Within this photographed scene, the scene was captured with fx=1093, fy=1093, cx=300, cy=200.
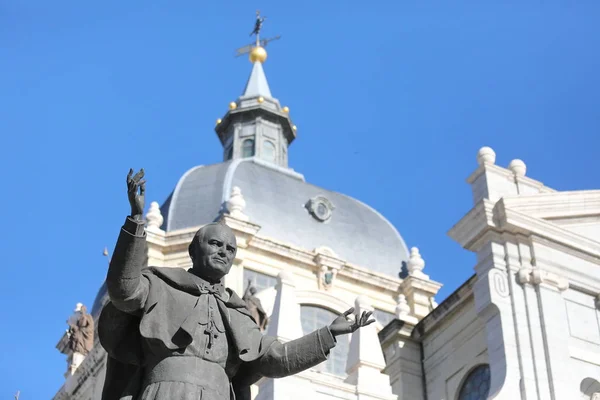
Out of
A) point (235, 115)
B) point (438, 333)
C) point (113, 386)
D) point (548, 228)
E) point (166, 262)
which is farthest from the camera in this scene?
point (235, 115)

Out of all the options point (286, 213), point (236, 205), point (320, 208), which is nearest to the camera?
point (236, 205)

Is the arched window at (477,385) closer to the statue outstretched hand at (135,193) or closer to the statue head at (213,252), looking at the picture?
the statue head at (213,252)

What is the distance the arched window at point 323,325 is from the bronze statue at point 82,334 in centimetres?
784

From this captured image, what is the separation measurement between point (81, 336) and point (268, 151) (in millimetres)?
13517

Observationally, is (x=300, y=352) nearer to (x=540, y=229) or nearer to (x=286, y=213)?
(x=540, y=229)

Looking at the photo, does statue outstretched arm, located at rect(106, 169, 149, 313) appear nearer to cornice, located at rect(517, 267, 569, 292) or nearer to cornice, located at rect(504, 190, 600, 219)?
cornice, located at rect(517, 267, 569, 292)

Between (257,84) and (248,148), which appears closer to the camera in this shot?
(248,148)

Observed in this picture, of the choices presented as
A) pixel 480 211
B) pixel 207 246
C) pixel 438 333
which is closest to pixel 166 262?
pixel 438 333

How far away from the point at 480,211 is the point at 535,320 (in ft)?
8.93

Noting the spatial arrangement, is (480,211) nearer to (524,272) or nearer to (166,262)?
(524,272)

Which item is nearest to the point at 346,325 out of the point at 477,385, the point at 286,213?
the point at 477,385

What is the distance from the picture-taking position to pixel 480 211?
23953 millimetres

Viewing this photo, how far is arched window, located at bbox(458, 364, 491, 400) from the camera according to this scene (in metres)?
24.4

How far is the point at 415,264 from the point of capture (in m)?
39.5
